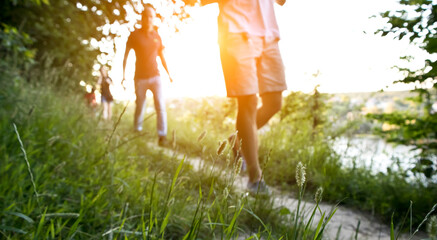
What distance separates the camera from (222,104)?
6.58m

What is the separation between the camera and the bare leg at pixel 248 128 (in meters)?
2.27

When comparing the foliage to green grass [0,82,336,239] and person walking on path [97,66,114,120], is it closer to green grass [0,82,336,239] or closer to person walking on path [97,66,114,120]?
person walking on path [97,66,114,120]

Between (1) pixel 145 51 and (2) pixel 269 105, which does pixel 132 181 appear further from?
(1) pixel 145 51

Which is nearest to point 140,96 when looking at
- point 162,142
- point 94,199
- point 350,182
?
point 162,142

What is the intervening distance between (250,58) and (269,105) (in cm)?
46

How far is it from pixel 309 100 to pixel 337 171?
3331 millimetres

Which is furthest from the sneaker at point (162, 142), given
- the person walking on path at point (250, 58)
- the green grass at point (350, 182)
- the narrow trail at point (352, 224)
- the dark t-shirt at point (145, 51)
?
the narrow trail at point (352, 224)

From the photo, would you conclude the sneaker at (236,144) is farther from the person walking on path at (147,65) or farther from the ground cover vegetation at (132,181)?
the person walking on path at (147,65)

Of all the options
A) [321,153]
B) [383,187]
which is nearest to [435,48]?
[383,187]

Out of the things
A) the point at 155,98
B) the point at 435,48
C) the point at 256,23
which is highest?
the point at 256,23

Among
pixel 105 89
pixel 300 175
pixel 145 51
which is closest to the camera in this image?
pixel 300 175

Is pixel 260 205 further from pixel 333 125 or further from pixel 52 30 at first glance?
pixel 52 30

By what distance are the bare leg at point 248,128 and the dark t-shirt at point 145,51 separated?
259 cm

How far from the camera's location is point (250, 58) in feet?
7.34
